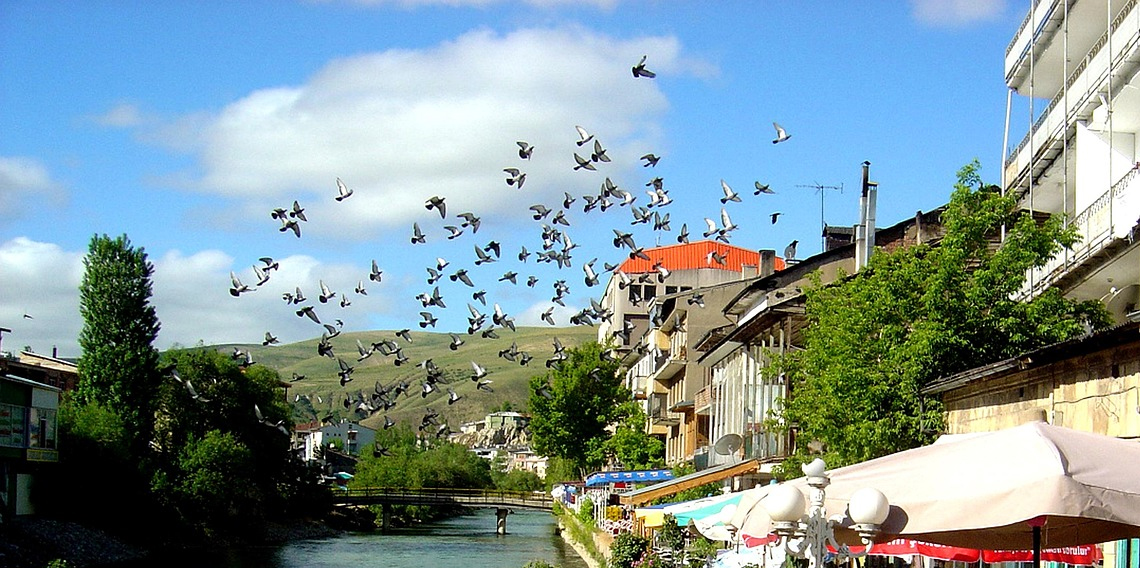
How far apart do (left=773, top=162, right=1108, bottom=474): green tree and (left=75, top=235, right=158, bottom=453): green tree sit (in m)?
51.9

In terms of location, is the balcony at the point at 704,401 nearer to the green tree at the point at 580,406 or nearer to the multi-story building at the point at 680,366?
the multi-story building at the point at 680,366

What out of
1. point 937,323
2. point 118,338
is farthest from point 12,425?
point 937,323

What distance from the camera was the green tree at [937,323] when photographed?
18.3m

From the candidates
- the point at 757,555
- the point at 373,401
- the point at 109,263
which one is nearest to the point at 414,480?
the point at 109,263

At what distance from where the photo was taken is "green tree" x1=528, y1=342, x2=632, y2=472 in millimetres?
75688

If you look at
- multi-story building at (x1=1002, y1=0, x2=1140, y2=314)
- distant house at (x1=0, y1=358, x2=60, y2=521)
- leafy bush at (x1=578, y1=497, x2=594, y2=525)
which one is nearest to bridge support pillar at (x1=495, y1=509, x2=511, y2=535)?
leafy bush at (x1=578, y1=497, x2=594, y2=525)

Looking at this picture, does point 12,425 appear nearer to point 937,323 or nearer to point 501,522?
point 501,522

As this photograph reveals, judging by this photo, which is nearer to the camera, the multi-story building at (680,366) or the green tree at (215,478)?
the multi-story building at (680,366)

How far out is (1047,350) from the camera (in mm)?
12820

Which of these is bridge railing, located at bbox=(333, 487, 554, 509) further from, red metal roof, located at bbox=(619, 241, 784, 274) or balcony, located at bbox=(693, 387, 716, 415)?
balcony, located at bbox=(693, 387, 716, 415)

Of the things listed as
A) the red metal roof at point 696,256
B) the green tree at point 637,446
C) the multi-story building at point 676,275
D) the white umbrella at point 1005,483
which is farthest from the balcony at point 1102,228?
the red metal roof at point 696,256

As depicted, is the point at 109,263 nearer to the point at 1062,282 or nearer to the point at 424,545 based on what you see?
the point at 424,545

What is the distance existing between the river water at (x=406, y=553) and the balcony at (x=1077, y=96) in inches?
1107

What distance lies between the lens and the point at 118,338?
6606 centimetres
